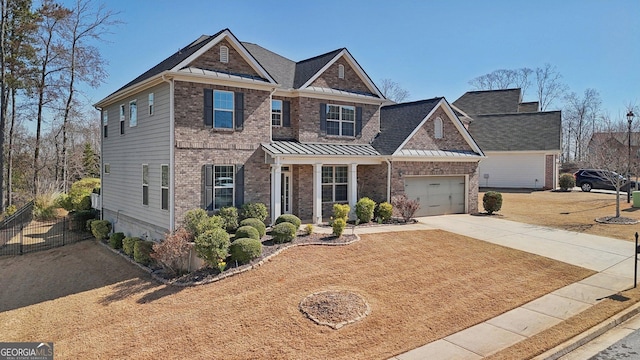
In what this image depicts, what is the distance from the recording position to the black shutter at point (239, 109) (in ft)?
50.4

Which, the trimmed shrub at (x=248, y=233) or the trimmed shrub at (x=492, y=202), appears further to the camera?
the trimmed shrub at (x=492, y=202)

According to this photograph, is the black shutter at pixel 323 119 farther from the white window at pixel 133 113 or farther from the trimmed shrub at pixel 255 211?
the white window at pixel 133 113

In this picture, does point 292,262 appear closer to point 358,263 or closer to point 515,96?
point 358,263

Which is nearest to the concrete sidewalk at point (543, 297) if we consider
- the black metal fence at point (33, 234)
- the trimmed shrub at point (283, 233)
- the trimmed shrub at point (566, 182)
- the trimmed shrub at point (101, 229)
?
the trimmed shrub at point (283, 233)

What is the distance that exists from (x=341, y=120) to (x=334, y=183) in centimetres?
321

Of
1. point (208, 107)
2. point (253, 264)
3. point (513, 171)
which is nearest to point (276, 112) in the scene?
point (208, 107)

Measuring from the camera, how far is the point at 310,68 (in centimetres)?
1912

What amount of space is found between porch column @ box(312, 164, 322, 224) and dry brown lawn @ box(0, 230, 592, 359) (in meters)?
3.22

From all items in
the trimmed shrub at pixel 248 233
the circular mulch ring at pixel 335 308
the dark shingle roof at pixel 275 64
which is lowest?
the circular mulch ring at pixel 335 308

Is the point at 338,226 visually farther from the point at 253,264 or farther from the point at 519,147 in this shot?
the point at 519,147

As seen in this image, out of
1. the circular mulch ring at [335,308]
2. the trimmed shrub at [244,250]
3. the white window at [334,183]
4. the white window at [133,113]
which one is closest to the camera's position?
the circular mulch ring at [335,308]

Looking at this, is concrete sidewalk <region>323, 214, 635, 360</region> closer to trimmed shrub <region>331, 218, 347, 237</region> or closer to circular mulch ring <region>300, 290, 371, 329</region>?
circular mulch ring <region>300, 290, 371, 329</region>

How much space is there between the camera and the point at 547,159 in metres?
31.6

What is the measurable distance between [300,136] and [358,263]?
7.94 metres
